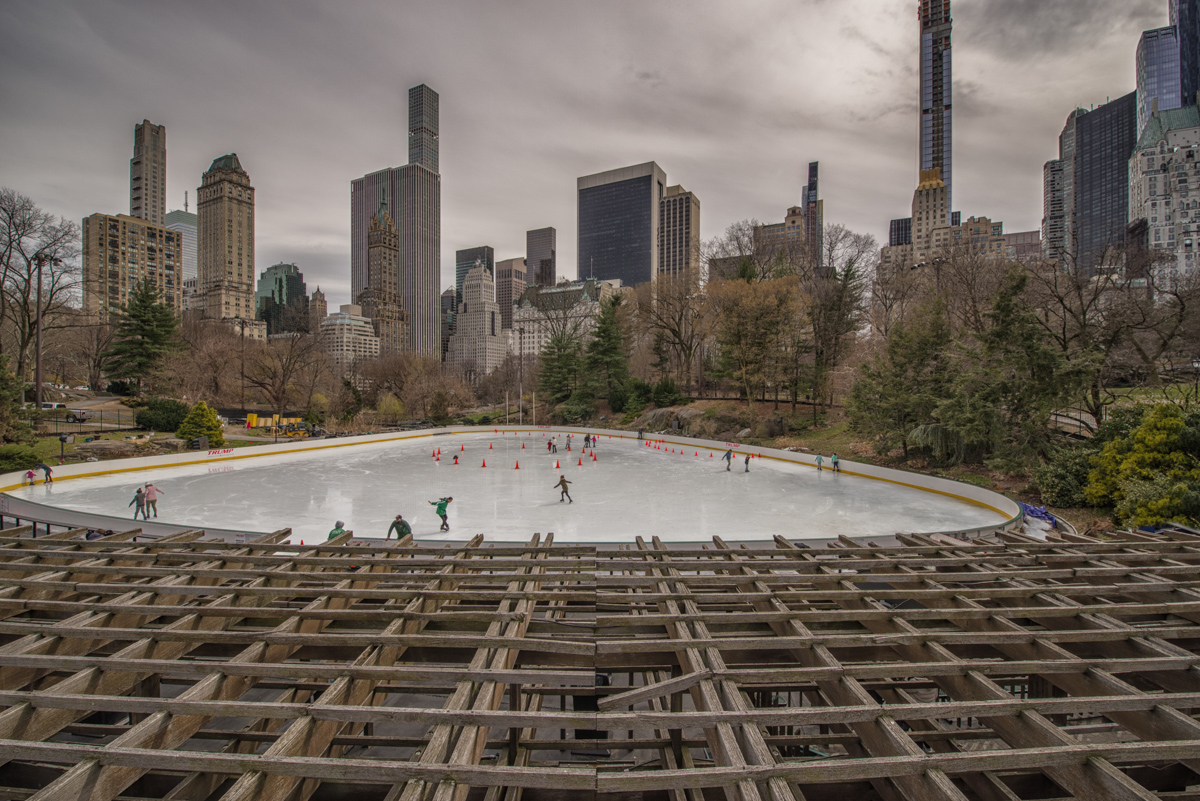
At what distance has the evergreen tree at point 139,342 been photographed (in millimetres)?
39875

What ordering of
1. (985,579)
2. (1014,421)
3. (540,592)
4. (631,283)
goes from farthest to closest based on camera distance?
(631,283) → (1014,421) → (985,579) → (540,592)

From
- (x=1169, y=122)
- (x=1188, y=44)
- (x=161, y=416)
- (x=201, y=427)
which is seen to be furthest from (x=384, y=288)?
(x=1188, y=44)

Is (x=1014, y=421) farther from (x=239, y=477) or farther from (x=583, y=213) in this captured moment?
(x=583, y=213)

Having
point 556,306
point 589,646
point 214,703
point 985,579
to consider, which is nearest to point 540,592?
point 589,646

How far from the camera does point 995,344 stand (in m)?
19.6

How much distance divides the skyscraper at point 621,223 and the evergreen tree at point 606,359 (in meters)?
130

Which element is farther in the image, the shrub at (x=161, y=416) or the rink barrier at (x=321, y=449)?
the shrub at (x=161, y=416)

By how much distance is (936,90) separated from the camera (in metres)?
149

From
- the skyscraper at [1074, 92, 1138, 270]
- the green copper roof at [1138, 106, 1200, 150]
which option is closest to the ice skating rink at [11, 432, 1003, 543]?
the green copper roof at [1138, 106, 1200, 150]

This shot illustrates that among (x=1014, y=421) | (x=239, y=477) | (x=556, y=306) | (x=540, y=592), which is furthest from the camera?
(x=556, y=306)

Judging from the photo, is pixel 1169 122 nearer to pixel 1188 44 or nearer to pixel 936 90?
pixel 1188 44

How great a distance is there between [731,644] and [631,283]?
189 metres

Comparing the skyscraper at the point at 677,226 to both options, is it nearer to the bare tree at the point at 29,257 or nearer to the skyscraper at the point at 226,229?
the skyscraper at the point at 226,229

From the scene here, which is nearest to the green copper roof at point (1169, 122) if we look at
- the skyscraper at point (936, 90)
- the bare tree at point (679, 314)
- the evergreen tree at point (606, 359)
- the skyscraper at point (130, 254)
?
the skyscraper at point (936, 90)
